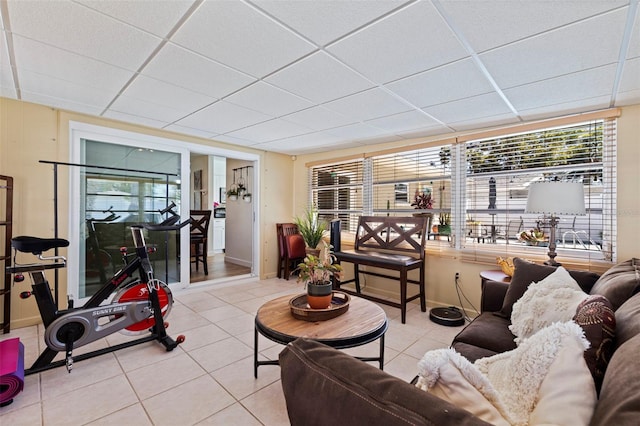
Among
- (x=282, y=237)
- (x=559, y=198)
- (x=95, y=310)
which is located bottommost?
(x=95, y=310)

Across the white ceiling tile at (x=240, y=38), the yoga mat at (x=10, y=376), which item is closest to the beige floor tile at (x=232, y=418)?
the yoga mat at (x=10, y=376)

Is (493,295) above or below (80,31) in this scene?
below

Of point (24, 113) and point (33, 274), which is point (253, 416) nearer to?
point (33, 274)

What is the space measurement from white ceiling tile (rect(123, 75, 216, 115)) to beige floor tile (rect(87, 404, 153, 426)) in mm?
2414

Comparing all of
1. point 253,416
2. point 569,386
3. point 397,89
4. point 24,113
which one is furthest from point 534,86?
point 24,113

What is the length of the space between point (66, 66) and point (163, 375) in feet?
8.05

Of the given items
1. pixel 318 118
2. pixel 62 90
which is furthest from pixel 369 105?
pixel 62 90

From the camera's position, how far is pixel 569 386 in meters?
0.75

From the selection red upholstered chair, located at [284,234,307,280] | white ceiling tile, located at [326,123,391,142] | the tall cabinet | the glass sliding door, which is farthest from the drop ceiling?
red upholstered chair, located at [284,234,307,280]

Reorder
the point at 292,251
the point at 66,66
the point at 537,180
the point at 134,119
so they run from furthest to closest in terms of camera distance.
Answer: the point at 292,251, the point at 134,119, the point at 537,180, the point at 66,66

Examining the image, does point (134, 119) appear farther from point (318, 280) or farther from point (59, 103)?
point (318, 280)

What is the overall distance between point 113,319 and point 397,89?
10.4ft

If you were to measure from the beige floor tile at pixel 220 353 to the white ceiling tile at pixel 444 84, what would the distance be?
2647 mm

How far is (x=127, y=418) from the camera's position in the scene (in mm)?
1782
